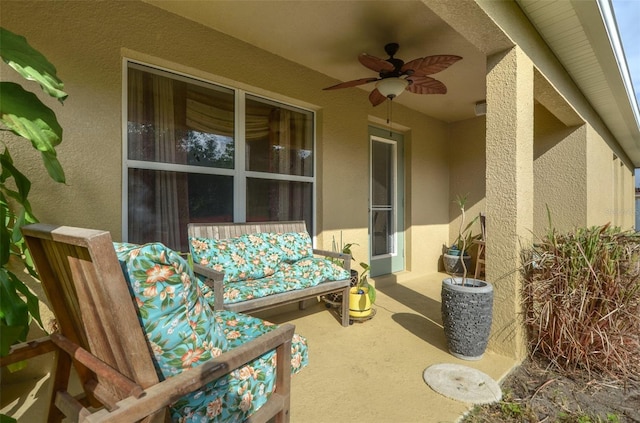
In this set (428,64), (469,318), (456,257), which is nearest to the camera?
(469,318)

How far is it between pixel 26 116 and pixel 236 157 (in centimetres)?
206

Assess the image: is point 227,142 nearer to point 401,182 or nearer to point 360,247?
point 360,247

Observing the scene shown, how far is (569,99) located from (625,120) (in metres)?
2.81

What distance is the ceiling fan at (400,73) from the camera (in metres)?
2.56

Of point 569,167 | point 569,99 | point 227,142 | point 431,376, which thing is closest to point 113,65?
point 227,142

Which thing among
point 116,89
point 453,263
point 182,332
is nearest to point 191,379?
point 182,332

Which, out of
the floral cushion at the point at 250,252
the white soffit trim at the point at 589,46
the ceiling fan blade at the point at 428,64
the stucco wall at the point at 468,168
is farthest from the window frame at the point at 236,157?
the stucco wall at the point at 468,168

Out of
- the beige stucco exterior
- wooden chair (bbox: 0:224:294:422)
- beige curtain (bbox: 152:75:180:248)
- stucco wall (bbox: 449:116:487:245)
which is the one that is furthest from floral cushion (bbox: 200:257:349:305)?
stucco wall (bbox: 449:116:487:245)

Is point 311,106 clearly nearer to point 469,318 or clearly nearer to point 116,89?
point 116,89

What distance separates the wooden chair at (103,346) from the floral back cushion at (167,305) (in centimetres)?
6

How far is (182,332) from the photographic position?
102 centimetres

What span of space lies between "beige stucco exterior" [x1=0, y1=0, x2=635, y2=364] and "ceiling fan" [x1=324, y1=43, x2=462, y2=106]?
1.21 ft

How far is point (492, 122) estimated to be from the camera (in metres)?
2.43

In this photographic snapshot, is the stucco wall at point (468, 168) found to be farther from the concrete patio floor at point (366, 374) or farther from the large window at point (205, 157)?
the large window at point (205, 157)
